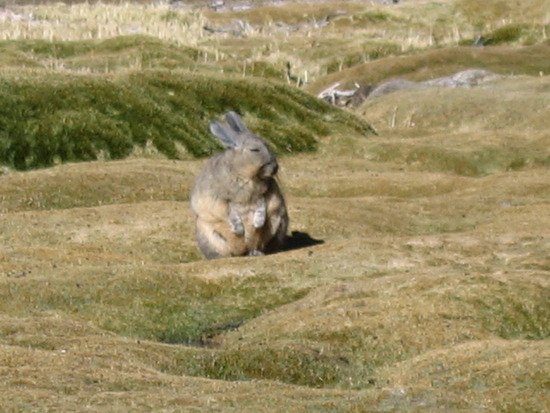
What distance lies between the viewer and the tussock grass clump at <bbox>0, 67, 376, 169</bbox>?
164ft

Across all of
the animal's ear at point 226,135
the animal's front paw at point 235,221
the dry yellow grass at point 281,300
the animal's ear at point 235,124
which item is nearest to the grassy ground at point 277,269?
the dry yellow grass at point 281,300

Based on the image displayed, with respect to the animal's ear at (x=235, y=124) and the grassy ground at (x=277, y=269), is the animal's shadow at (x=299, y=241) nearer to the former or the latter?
the grassy ground at (x=277, y=269)

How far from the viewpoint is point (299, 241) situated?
35.1 metres

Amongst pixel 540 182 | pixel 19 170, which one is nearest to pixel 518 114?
pixel 540 182

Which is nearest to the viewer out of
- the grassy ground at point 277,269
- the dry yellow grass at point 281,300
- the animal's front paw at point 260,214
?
the dry yellow grass at point 281,300

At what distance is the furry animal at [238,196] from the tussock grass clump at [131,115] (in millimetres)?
19958

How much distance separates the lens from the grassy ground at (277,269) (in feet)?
61.4

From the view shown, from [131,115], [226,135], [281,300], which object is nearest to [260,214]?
[226,135]

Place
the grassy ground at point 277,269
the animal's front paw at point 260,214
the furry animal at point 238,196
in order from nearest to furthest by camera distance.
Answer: the grassy ground at point 277,269 < the furry animal at point 238,196 < the animal's front paw at point 260,214

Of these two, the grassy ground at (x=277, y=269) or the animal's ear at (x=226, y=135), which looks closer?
the grassy ground at (x=277, y=269)

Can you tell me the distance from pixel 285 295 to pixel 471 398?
11.0 m

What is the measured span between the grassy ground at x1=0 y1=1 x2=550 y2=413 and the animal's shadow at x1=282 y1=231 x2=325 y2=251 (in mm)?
131

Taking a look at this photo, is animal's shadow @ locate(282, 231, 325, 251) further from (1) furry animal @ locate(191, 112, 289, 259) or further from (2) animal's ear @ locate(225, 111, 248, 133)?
(2) animal's ear @ locate(225, 111, 248, 133)

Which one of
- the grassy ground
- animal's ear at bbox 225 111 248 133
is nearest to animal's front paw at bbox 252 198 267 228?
the grassy ground
